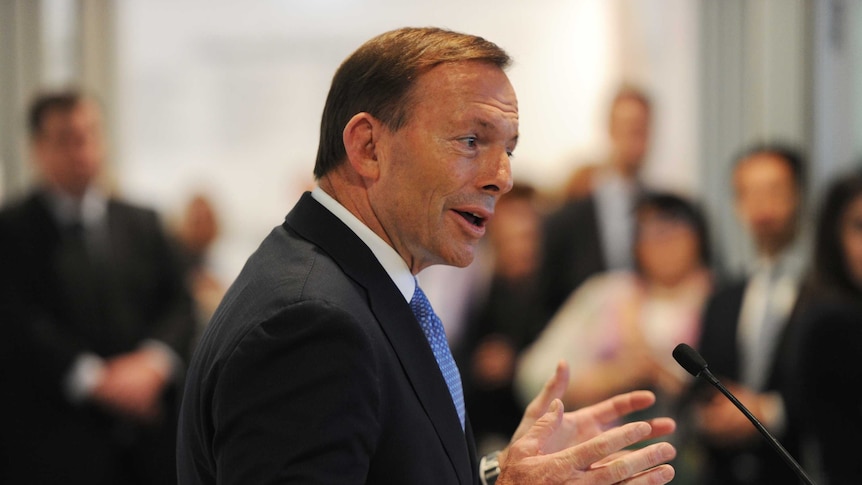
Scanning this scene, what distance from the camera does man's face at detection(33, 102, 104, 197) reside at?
12.0 feet

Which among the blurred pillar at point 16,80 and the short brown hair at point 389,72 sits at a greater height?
the short brown hair at point 389,72

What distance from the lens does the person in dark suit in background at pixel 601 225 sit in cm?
402

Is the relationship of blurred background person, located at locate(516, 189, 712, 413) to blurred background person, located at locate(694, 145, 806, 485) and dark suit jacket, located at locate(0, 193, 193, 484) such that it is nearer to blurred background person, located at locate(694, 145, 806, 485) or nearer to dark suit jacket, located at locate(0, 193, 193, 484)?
blurred background person, located at locate(694, 145, 806, 485)

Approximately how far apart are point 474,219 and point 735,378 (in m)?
2.08

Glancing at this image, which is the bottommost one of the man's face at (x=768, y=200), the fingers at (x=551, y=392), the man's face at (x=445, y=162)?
the man's face at (x=768, y=200)

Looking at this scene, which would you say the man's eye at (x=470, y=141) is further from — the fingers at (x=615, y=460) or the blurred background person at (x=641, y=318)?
the blurred background person at (x=641, y=318)

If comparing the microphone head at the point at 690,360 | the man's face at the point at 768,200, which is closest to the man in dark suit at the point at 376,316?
the microphone head at the point at 690,360

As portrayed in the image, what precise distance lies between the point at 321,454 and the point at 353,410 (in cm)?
6

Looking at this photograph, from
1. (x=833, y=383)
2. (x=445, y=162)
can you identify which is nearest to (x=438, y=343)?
(x=445, y=162)

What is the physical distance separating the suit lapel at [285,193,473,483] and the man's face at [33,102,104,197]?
8.25 feet

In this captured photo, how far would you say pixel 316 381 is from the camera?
1152 mm

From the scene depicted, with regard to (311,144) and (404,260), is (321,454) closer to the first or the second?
(404,260)

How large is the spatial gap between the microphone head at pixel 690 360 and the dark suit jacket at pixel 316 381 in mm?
331

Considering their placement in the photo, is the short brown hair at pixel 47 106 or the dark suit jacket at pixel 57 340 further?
the short brown hair at pixel 47 106
